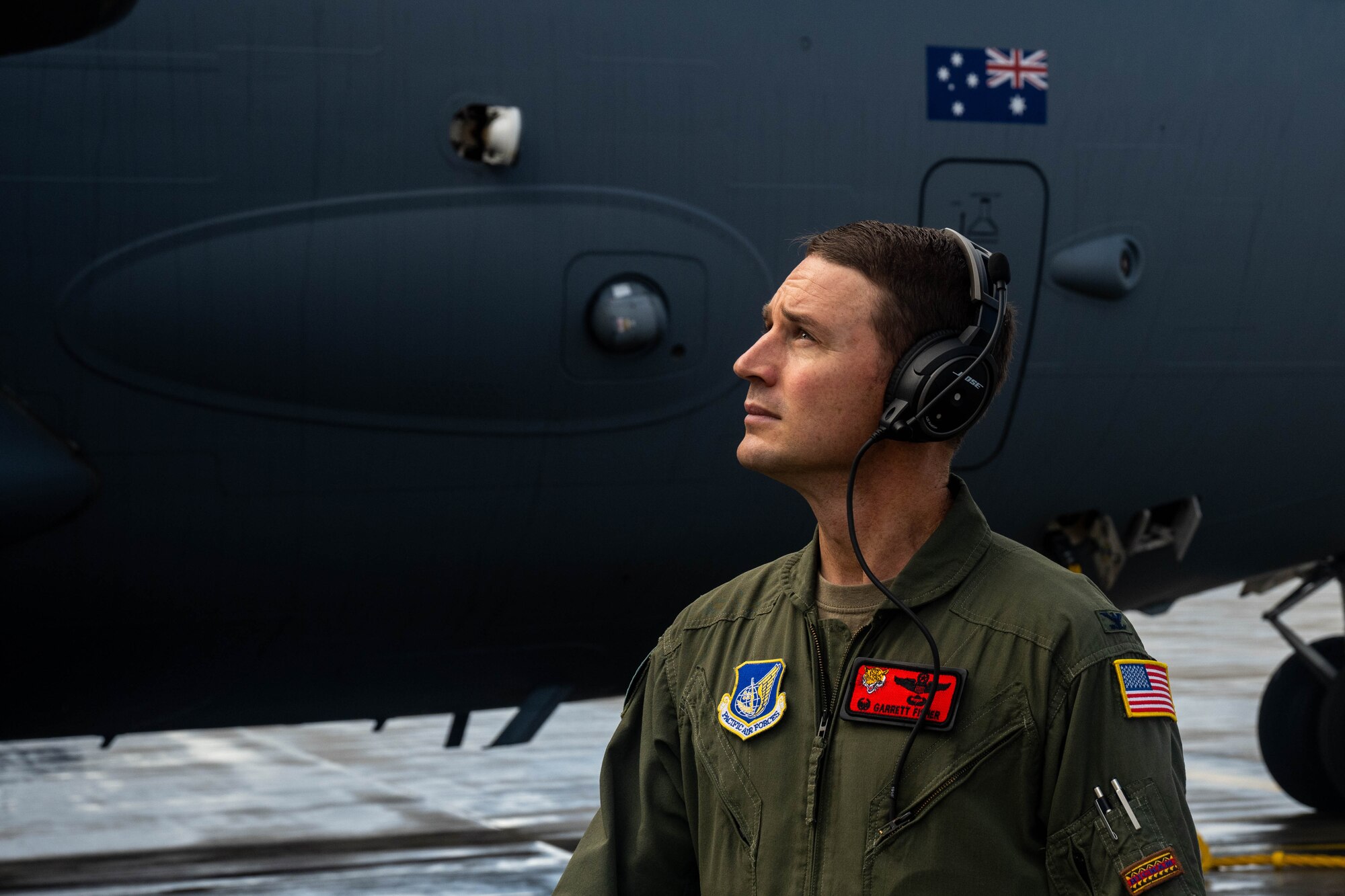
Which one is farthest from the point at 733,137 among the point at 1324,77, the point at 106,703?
the point at 106,703

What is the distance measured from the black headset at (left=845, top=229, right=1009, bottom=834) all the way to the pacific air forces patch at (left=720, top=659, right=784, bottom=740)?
164 millimetres

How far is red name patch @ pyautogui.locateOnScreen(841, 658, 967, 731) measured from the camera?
5.79 feet

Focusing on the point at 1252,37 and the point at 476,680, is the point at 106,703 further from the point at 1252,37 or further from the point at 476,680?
the point at 1252,37

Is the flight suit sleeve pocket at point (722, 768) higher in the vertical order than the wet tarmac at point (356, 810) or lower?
higher

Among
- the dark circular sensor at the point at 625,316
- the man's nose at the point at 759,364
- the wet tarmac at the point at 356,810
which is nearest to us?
the man's nose at the point at 759,364

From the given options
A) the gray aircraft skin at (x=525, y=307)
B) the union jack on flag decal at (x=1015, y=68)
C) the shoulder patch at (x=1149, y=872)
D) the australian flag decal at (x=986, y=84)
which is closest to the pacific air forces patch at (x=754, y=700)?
the shoulder patch at (x=1149, y=872)

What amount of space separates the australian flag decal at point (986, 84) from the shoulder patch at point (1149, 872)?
3624 mm

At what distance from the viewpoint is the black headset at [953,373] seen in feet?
6.13

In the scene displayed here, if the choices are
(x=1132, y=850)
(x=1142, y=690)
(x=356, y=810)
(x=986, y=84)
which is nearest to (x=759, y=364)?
(x=1142, y=690)

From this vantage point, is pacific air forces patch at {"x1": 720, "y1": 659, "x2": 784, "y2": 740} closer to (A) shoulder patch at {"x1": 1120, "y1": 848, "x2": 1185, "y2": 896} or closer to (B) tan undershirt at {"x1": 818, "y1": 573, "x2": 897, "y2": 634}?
(B) tan undershirt at {"x1": 818, "y1": 573, "x2": 897, "y2": 634}

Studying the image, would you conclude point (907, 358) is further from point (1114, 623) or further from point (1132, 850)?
point (1132, 850)

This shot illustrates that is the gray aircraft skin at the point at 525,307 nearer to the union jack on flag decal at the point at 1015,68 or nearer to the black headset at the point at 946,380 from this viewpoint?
the union jack on flag decal at the point at 1015,68

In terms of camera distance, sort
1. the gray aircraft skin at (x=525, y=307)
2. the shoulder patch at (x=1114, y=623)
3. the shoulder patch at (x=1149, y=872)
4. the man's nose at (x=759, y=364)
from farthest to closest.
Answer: the gray aircraft skin at (x=525, y=307), the man's nose at (x=759, y=364), the shoulder patch at (x=1114, y=623), the shoulder patch at (x=1149, y=872)

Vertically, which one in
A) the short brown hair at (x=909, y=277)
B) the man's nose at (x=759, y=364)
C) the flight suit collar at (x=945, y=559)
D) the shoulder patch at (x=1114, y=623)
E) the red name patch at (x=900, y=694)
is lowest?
the red name patch at (x=900, y=694)
